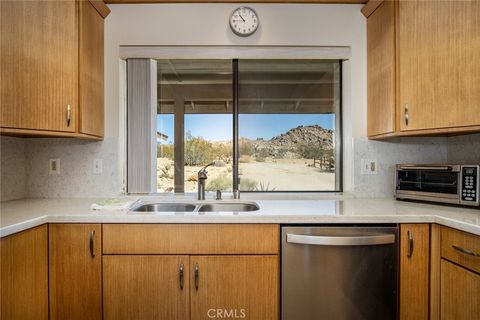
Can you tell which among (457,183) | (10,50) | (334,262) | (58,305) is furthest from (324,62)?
(58,305)

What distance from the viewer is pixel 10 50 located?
4.75 feet

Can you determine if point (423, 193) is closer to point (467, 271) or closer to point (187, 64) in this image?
point (467, 271)

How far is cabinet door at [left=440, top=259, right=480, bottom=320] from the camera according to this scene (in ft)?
4.02

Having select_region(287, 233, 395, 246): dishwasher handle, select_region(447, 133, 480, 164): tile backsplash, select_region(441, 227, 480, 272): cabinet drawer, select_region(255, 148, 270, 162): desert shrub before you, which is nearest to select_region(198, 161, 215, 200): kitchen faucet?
select_region(255, 148, 270, 162): desert shrub

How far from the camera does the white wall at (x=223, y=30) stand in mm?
2084

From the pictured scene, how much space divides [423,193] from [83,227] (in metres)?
2.03

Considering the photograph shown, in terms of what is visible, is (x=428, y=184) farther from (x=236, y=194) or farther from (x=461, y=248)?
(x=236, y=194)

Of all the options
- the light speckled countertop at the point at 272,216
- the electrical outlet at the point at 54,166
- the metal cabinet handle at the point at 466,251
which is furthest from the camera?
the electrical outlet at the point at 54,166

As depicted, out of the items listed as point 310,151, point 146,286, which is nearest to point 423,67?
point 310,151

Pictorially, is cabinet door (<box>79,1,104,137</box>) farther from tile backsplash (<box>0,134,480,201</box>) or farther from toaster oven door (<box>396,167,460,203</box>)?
toaster oven door (<box>396,167,460,203</box>)

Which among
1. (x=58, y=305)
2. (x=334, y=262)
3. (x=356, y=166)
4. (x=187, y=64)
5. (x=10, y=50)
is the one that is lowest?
(x=58, y=305)

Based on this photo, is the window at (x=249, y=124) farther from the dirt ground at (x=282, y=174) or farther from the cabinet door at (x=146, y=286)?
the cabinet door at (x=146, y=286)

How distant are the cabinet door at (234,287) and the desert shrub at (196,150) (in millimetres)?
923

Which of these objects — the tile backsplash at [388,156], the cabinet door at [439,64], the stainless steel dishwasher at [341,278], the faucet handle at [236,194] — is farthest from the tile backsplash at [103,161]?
the faucet handle at [236,194]
